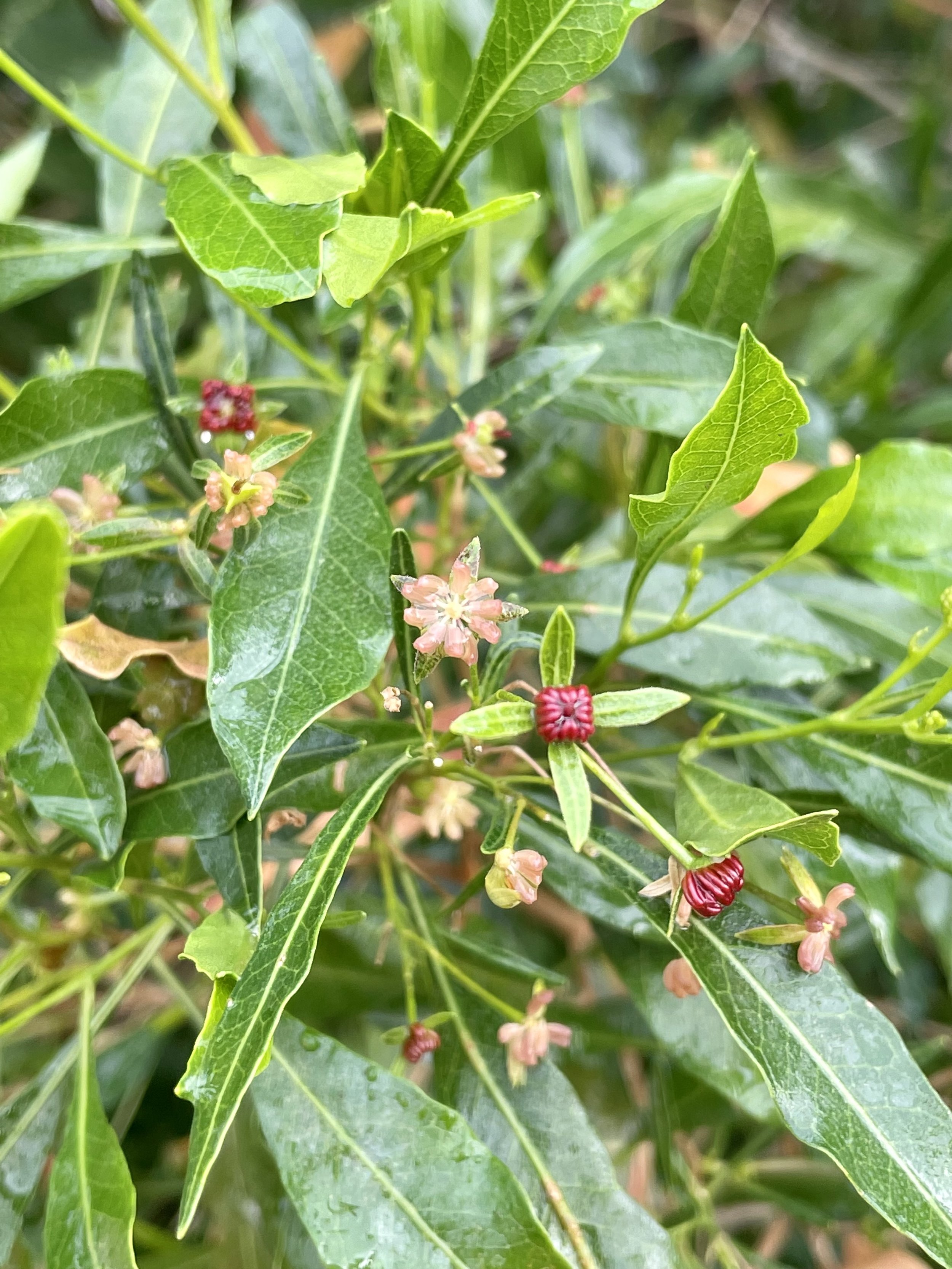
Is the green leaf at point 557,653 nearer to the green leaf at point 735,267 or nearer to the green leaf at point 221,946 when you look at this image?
the green leaf at point 221,946

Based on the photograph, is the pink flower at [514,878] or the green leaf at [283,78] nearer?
the pink flower at [514,878]

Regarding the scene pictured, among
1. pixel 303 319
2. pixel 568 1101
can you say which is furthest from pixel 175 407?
pixel 568 1101

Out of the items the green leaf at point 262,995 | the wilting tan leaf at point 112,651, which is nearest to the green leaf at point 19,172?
the wilting tan leaf at point 112,651

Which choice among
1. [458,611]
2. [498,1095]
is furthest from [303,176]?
[498,1095]

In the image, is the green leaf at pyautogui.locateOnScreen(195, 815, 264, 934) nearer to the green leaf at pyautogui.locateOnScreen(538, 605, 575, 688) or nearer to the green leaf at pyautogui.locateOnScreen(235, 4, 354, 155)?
the green leaf at pyautogui.locateOnScreen(538, 605, 575, 688)

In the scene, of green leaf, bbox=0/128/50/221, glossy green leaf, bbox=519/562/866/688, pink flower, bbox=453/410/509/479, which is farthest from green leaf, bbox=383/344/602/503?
green leaf, bbox=0/128/50/221

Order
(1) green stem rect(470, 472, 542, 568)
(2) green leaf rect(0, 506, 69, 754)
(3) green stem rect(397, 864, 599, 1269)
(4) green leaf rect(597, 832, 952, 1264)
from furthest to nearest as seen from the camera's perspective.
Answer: (1) green stem rect(470, 472, 542, 568)
(3) green stem rect(397, 864, 599, 1269)
(4) green leaf rect(597, 832, 952, 1264)
(2) green leaf rect(0, 506, 69, 754)
